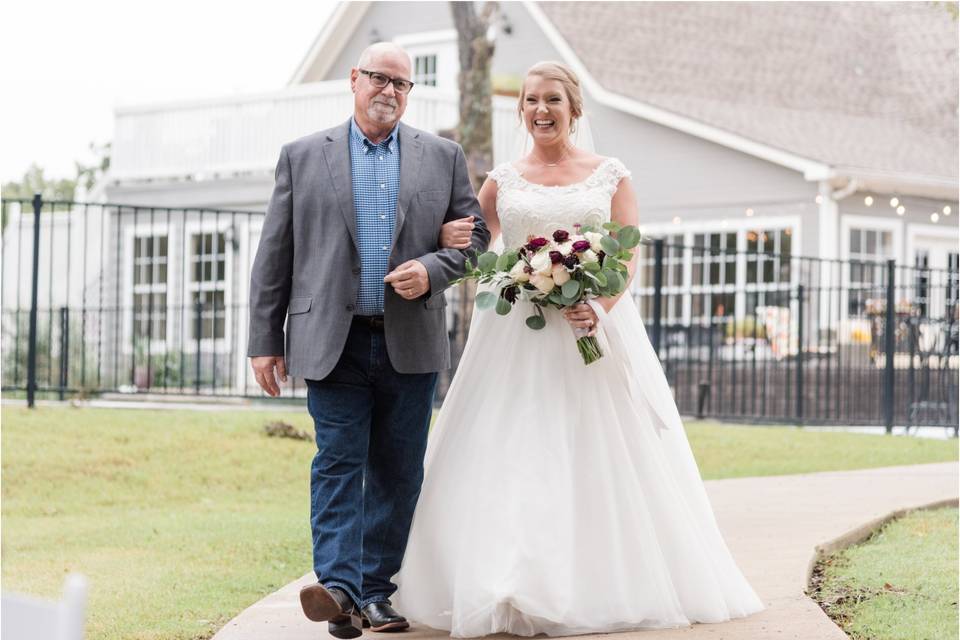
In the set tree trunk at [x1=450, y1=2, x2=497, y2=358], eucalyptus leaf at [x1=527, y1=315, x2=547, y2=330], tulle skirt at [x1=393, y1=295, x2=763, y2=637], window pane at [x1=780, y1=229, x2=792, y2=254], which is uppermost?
tree trunk at [x1=450, y1=2, x2=497, y2=358]

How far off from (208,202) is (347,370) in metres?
16.8

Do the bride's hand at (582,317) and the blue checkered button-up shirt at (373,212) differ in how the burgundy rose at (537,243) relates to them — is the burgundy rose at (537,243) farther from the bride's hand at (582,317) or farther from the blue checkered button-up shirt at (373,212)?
the blue checkered button-up shirt at (373,212)

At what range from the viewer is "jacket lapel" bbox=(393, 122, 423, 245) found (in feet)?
16.3

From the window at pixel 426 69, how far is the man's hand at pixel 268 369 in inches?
742

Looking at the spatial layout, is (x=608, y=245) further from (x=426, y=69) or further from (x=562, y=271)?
(x=426, y=69)

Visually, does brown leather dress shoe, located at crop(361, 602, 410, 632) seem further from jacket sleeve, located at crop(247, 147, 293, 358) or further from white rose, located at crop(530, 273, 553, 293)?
white rose, located at crop(530, 273, 553, 293)

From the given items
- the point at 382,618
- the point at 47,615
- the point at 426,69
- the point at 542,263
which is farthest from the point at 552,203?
the point at 426,69

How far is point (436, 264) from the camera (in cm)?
492

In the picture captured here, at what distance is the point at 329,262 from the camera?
16.0ft

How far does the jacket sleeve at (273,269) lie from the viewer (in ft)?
16.3

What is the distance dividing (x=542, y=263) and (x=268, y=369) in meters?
1.05

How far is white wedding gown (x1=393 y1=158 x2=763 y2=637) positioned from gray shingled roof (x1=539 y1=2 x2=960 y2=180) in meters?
15.4

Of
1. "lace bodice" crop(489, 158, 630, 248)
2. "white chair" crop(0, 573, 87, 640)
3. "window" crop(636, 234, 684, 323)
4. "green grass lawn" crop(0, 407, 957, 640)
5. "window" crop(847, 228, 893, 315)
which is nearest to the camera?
"white chair" crop(0, 573, 87, 640)

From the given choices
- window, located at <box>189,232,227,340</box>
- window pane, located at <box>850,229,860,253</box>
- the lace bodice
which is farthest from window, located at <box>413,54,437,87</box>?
the lace bodice
